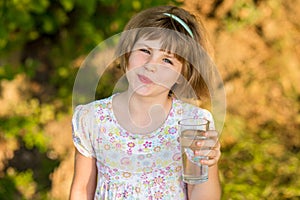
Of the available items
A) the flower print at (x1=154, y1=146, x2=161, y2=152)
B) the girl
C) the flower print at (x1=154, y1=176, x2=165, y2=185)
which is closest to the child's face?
the girl

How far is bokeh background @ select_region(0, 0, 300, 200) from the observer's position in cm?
395

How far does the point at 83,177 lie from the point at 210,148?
56cm

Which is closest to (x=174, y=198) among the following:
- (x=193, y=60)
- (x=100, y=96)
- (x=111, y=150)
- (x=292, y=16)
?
(x=111, y=150)

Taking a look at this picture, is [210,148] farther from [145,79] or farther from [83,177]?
Answer: [83,177]

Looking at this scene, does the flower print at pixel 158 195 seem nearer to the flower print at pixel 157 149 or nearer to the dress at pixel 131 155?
the dress at pixel 131 155

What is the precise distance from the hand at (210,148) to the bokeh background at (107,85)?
1888 mm

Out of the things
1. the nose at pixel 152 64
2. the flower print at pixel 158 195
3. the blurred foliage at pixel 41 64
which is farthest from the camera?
the blurred foliage at pixel 41 64

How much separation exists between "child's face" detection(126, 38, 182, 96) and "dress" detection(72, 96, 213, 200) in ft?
0.56

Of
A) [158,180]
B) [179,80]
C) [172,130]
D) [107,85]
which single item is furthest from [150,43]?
[107,85]

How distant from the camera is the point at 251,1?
13.7 ft

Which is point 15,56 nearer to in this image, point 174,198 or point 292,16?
point 292,16

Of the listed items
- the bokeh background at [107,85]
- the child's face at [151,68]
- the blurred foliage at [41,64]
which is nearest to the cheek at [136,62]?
the child's face at [151,68]

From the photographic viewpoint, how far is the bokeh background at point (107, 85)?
395 cm

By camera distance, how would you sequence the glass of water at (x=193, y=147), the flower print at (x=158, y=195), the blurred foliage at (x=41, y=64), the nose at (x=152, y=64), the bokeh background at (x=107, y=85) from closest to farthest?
the glass of water at (x=193, y=147) → the nose at (x=152, y=64) → the flower print at (x=158, y=195) → the blurred foliage at (x=41, y=64) → the bokeh background at (x=107, y=85)
